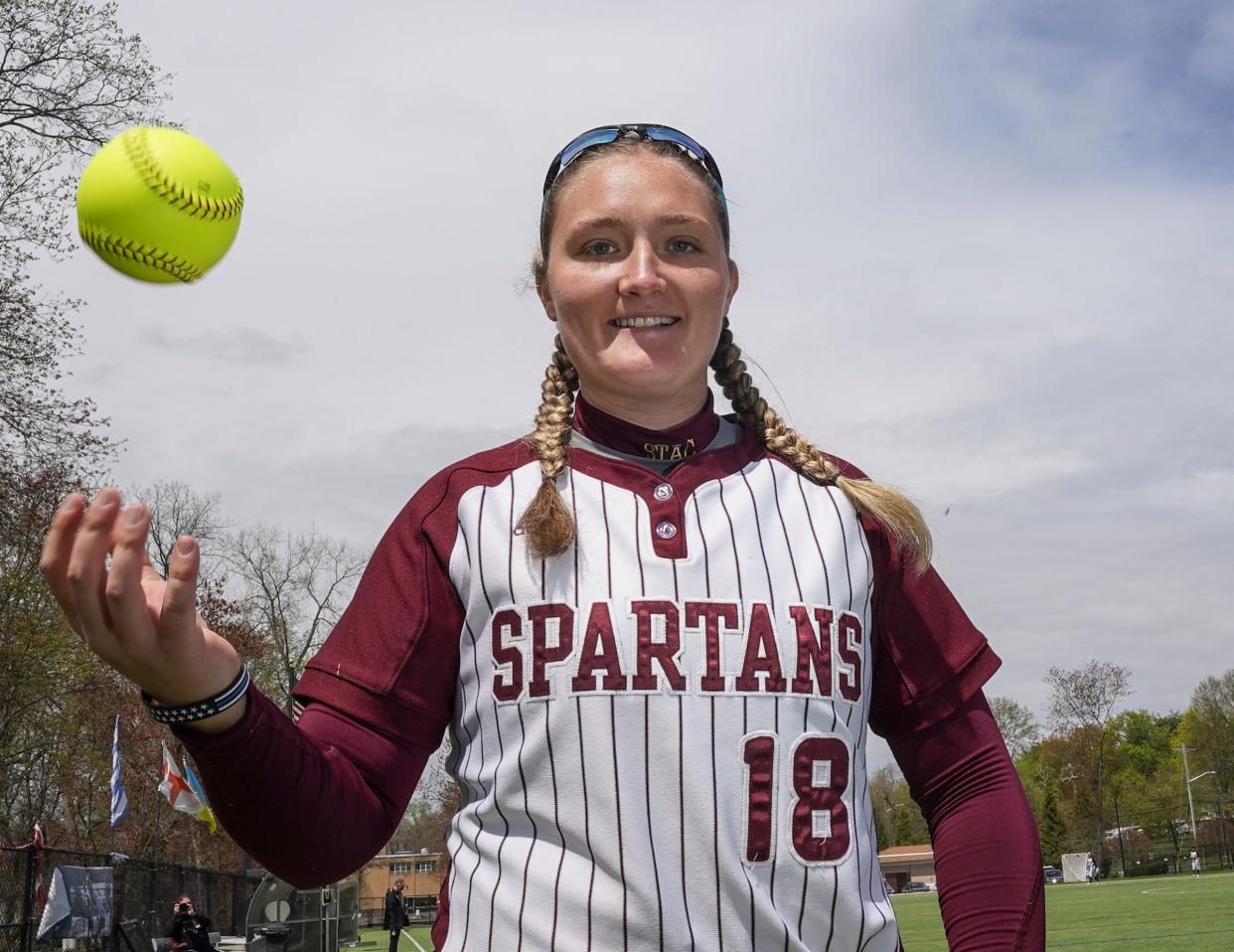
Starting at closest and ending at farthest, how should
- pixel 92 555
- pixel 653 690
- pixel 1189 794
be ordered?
1. pixel 92 555
2. pixel 653 690
3. pixel 1189 794

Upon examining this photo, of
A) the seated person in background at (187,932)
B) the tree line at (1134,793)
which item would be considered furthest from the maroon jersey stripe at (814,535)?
the tree line at (1134,793)

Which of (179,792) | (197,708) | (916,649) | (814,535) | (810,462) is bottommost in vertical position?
(197,708)

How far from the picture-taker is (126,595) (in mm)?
1582

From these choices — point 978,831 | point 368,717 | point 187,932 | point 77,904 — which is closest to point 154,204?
point 368,717

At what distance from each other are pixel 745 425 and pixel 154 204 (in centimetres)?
145

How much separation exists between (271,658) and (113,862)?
26493mm

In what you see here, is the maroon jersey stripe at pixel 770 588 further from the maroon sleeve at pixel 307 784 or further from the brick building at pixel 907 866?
the brick building at pixel 907 866

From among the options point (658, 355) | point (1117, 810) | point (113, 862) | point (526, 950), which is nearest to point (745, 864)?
point (526, 950)

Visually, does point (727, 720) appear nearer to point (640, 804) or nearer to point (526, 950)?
point (640, 804)

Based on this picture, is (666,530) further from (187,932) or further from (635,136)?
(187,932)

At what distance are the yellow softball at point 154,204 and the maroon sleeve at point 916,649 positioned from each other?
5.63ft

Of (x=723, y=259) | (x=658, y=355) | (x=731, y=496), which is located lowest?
(x=731, y=496)

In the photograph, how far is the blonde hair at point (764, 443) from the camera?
214cm

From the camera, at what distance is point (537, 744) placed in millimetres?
1989
